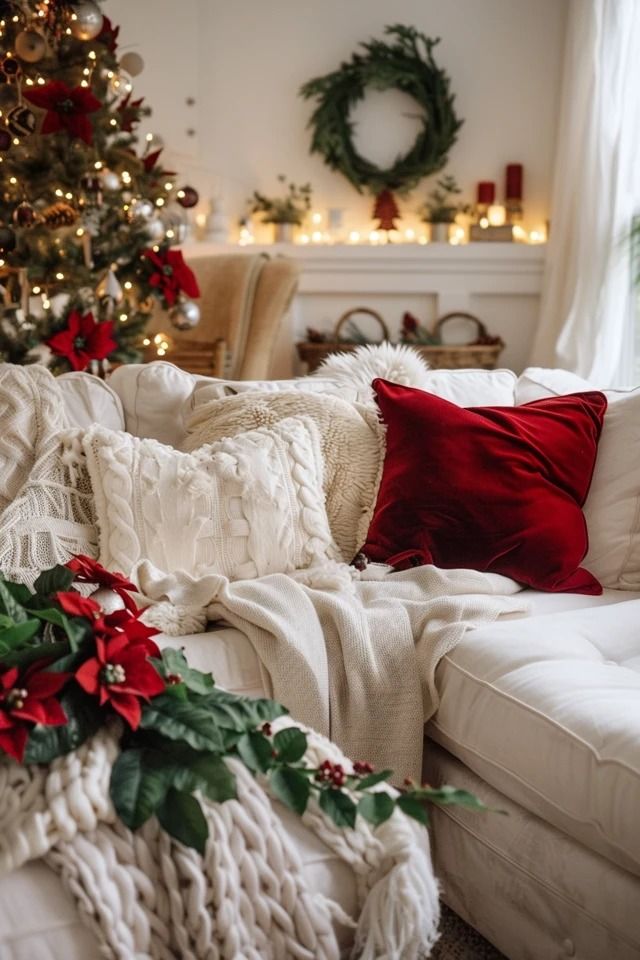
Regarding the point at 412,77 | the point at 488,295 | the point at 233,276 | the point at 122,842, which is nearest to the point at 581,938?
the point at 122,842

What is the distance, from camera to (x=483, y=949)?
1638mm

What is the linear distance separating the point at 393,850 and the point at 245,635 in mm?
630

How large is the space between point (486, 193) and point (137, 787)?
446 centimetres

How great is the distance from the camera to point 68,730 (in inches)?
44.4

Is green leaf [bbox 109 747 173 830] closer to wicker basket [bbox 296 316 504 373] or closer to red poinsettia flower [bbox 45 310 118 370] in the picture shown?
red poinsettia flower [bbox 45 310 118 370]

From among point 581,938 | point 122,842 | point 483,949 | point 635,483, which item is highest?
point 635,483

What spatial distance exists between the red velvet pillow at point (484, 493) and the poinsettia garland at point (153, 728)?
854 mm

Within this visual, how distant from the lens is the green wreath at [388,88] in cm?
505

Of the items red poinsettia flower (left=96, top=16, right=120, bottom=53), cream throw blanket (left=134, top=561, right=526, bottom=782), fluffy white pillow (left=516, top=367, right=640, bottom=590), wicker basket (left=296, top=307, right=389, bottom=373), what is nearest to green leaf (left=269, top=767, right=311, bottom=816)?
cream throw blanket (left=134, top=561, right=526, bottom=782)

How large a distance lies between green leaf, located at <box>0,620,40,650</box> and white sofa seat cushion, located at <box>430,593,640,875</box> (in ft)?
2.32

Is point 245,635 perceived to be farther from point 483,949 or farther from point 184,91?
point 184,91

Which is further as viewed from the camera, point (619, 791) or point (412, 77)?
point (412, 77)

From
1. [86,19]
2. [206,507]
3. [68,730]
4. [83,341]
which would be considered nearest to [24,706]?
[68,730]

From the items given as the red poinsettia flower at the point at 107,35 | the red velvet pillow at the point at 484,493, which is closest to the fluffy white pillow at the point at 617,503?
the red velvet pillow at the point at 484,493
